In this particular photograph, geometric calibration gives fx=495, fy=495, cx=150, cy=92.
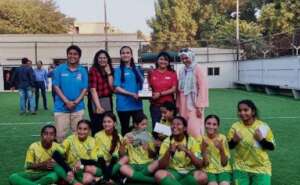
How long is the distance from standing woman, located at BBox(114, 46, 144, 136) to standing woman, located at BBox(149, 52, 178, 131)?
0.71 feet

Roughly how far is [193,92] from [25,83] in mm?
8926

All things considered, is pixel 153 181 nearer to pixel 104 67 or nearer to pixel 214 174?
pixel 214 174

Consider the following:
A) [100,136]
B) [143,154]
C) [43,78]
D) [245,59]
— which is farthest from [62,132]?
[245,59]

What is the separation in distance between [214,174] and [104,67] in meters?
2.17

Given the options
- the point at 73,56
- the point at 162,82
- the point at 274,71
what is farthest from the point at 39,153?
the point at 274,71

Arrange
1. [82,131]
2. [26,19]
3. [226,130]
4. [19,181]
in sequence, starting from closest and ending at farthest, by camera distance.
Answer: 1. [19,181]
2. [82,131]
3. [226,130]
4. [26,19]

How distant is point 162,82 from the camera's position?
6.66 meters

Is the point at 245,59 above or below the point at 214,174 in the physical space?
above

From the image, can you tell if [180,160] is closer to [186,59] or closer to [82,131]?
[82,131]

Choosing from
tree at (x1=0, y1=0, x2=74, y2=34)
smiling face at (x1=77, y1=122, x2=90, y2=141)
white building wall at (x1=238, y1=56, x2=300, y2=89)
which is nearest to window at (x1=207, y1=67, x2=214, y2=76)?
white building wall at (x1=238, y1=56, x2=300, y2=89)

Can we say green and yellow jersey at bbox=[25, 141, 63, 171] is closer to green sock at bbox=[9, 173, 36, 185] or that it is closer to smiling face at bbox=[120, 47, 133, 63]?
green sock at bbox=[9, 173, 36, 185]

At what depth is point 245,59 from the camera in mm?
26719

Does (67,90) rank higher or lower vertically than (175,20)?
lower

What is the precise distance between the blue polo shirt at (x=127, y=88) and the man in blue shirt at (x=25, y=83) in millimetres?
8122
